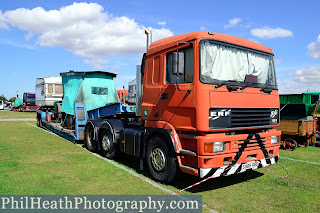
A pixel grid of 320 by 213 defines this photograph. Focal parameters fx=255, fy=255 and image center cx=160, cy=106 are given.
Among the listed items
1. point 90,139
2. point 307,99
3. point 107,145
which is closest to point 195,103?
point 107,145

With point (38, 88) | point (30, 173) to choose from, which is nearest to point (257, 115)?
point (30, 173)

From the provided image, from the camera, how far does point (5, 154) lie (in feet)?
26.0

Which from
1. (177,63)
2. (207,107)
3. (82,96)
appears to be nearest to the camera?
(207,107)

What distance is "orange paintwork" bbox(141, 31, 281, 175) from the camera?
14.8 feet

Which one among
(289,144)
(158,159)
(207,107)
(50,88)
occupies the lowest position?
(289,144)

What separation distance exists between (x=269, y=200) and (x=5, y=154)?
24.8 ft

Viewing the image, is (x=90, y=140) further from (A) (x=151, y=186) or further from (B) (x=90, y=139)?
(A) (x=151, y=186)

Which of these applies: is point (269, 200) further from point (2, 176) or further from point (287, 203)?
point (2, 176)

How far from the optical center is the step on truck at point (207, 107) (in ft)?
14.9

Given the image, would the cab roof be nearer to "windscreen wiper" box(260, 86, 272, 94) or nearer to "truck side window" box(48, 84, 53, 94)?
"windscreen wiper" box(260, 86, 272, 94)

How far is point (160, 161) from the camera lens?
5324 millimetres

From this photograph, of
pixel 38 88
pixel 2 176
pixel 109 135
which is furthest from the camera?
pixel 38 88

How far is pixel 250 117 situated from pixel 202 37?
1.83 m

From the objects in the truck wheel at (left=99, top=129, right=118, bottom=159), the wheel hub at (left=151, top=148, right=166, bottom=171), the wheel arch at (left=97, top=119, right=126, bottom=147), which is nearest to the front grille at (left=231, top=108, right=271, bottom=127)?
the wheel hub at (left=151, top=148, right=166, bottom=171)
